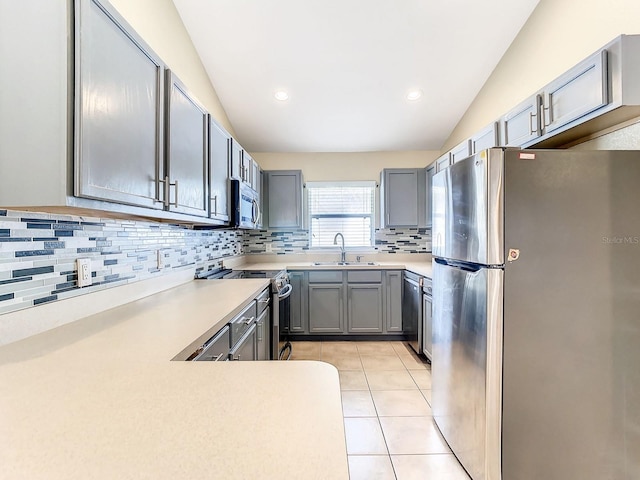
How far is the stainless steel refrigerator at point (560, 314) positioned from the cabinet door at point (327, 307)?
2174mm

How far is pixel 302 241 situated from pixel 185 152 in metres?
2.57

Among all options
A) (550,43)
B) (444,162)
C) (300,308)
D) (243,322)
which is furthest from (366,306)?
(550,43)

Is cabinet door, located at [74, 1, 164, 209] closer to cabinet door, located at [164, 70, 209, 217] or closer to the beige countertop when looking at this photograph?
cabinet door, located at [164, 70, 209, 217]

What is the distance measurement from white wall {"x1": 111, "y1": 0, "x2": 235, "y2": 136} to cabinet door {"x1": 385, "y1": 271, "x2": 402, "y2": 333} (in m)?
2.60

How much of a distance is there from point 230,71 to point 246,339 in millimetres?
2462

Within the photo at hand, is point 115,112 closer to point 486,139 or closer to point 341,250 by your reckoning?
point 486,139

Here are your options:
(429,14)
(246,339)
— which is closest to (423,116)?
(429,14)

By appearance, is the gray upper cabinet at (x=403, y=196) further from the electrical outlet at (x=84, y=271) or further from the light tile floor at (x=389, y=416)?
the electrical outlet at (x=84, y=271)

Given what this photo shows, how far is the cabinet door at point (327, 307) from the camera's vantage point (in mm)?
3553

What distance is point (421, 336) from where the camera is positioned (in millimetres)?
3055

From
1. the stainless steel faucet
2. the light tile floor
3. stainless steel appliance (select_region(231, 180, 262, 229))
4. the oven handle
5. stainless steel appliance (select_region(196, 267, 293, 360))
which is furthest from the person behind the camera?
the stainless steel faucet

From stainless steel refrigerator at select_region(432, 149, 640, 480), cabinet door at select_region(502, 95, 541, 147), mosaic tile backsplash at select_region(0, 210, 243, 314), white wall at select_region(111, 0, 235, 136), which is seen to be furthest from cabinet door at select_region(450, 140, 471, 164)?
mosaic tile backsplash at select_region(0, 210, 243, 314)

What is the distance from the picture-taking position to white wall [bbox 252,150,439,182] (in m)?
4.09

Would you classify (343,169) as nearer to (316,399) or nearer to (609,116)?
(609,116)
